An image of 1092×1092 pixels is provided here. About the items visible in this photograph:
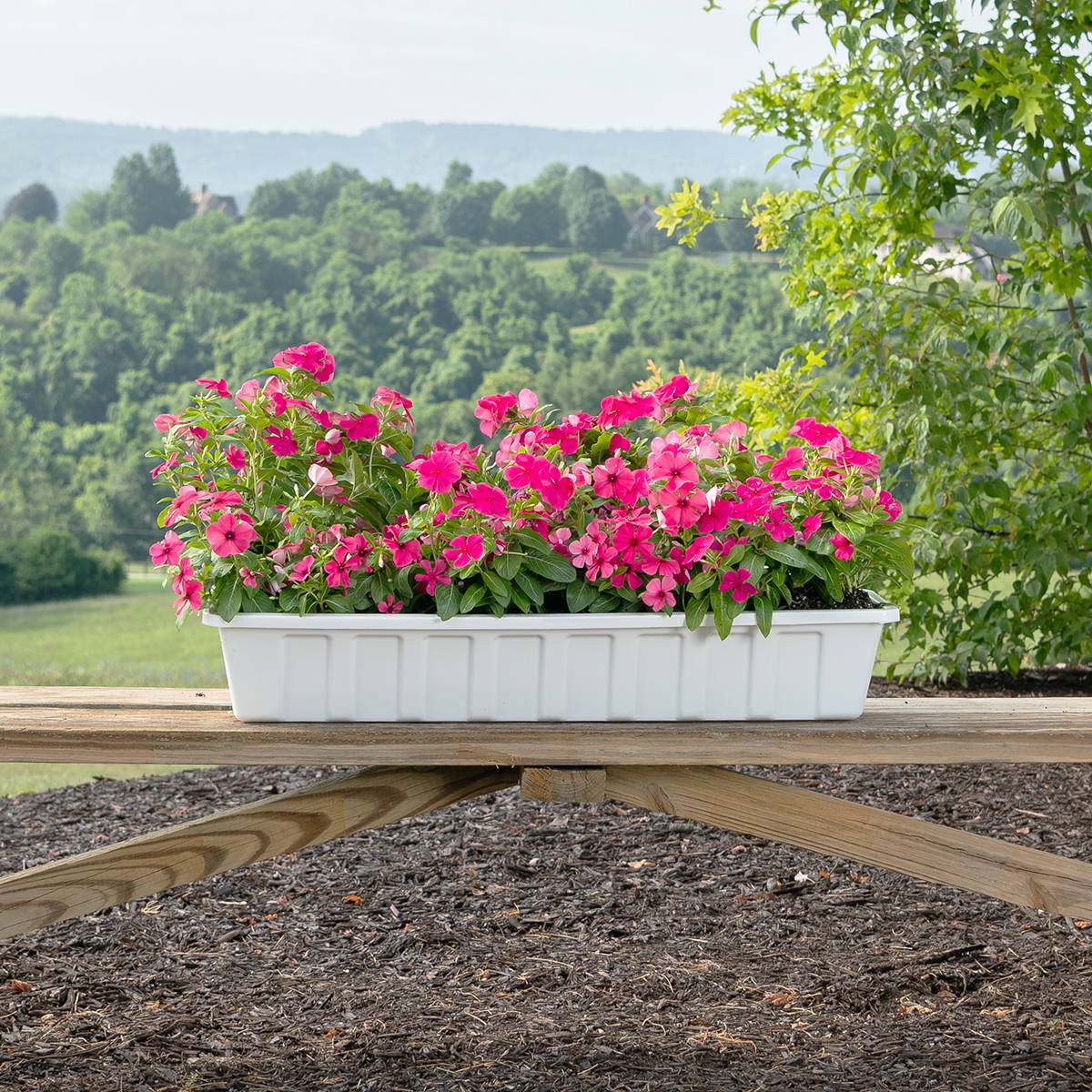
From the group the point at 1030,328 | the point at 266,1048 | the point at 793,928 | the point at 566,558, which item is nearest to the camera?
the point at 566,558

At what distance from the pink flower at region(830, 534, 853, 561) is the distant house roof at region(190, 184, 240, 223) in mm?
17792

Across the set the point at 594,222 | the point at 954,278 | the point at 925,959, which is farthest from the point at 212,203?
the point at 925,959

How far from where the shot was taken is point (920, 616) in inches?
155

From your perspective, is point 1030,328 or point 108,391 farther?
point 108,391

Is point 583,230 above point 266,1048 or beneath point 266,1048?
above

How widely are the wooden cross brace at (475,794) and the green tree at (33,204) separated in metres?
18.2

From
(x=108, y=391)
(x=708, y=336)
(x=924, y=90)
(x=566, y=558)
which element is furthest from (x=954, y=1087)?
(x=108, y=391)

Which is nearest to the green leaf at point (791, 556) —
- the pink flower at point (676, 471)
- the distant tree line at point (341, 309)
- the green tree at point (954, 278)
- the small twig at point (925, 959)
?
the pink flower at point (676, 471)

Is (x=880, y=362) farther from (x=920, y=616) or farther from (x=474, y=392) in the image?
(x=474, y=392)

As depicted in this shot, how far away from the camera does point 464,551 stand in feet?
4.55

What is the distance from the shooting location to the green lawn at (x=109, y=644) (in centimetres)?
1114

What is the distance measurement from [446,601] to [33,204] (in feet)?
62.0

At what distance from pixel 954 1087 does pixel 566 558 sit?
3.69 ft

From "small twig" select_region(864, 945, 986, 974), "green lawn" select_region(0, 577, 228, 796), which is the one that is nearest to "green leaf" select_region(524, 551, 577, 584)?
"small twig" select_region(864, 945, 986, 974)
